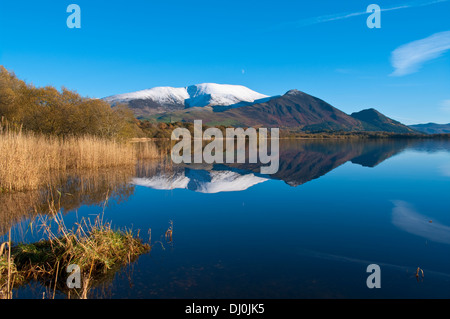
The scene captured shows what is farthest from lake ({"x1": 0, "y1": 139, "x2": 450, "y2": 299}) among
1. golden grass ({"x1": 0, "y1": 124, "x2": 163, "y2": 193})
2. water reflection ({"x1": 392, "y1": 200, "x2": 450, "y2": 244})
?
golden grass ({"x1": 0, "y1": 124, "x2": 163, "y2": 193})

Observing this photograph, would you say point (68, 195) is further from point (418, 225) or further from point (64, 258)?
point (418, 225)

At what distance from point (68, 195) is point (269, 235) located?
23.2 ft

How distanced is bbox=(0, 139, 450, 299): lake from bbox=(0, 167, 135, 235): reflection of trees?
4 centimetres

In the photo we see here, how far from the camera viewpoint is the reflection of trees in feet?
24.8

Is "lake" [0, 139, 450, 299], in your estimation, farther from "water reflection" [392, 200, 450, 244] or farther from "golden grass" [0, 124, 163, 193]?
"golden grass" [0, 124, 163, 193]

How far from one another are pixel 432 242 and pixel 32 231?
27.3 ft

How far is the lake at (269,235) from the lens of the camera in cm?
429

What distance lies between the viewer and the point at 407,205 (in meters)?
9.32

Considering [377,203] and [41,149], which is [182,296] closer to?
[377,203]

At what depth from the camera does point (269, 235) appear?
657 cm

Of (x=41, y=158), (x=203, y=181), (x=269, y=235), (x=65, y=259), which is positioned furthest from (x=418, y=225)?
(x=41, y=158)

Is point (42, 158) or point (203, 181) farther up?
point (42, 158)

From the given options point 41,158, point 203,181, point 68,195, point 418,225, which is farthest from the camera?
point 203,181
